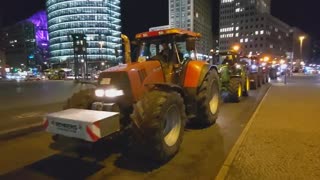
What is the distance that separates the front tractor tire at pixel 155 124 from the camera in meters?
5.88

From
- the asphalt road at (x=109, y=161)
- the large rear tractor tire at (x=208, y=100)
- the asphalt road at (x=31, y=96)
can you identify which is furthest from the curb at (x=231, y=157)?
the asphalt road at (x=31, y=96)

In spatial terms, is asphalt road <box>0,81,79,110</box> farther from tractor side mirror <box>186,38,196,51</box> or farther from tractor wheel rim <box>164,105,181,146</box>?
tractor wheel rim <box>164,105,181,146</box>

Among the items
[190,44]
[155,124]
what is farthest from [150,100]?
[190,44]

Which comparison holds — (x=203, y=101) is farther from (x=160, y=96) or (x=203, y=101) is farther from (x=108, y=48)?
(x=108, y=48)

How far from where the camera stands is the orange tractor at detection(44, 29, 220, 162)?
5.79 metres

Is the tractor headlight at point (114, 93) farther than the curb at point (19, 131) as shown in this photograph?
No

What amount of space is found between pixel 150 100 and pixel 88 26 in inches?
4994

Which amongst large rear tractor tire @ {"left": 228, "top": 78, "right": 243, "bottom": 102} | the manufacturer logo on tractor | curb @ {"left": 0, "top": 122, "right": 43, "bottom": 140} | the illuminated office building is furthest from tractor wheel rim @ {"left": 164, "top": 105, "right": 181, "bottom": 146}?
the illuminated office building

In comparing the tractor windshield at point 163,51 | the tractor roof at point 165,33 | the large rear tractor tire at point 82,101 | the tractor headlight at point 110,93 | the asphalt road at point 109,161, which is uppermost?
the tractor roof at point 165,33

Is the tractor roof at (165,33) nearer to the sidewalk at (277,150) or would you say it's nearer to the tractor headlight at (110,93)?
the tractor headlight at (110,93)

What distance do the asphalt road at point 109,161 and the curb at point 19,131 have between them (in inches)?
12.5

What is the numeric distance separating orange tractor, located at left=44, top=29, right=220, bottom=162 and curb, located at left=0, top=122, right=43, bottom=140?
228cm

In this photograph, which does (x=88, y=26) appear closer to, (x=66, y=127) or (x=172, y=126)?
(x=172, y=126)

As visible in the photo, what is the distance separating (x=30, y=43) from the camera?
139 meters
